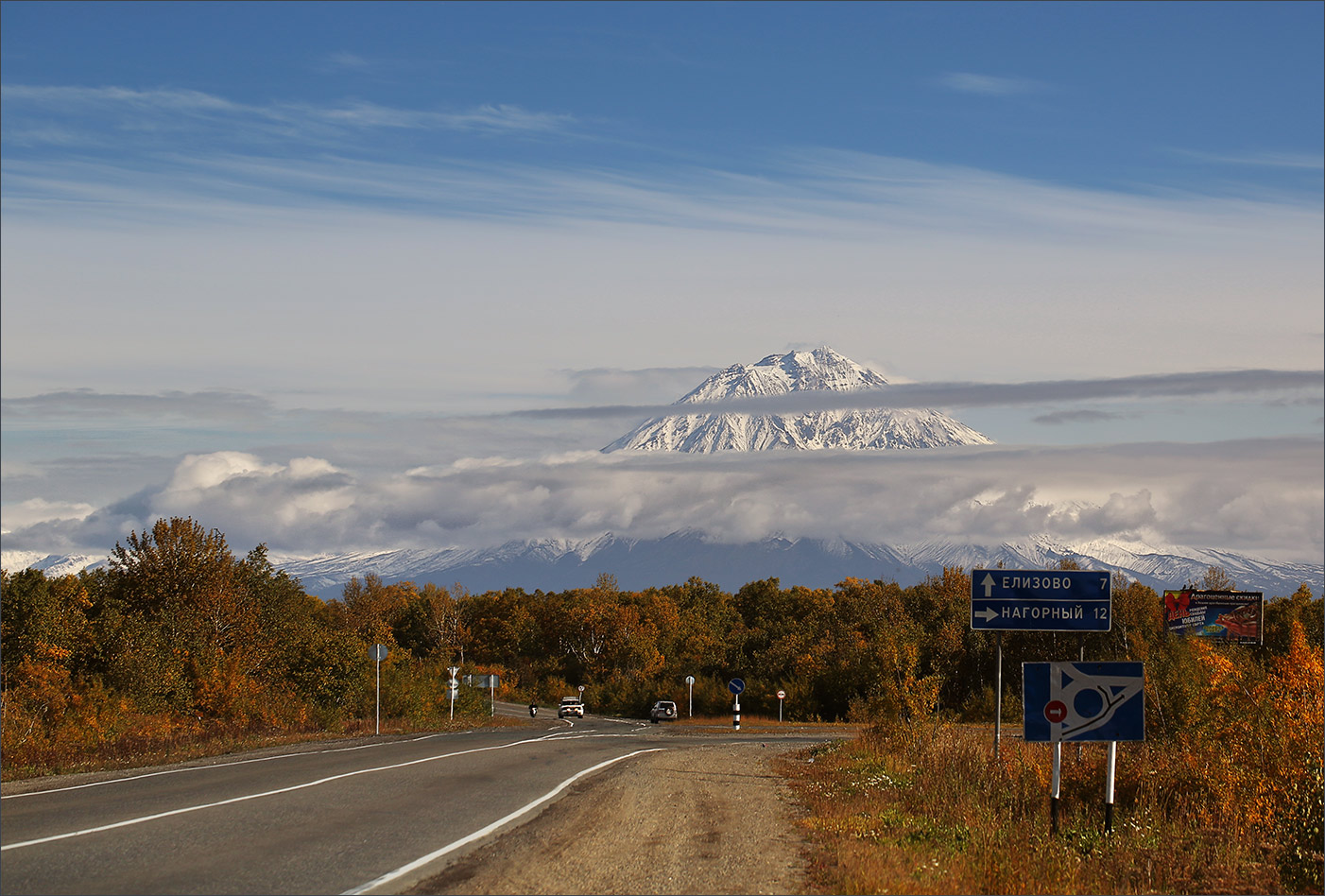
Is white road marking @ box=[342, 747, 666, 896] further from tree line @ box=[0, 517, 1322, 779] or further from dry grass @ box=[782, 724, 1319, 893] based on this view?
tree line @ box=[0, 517, 1322, 779]

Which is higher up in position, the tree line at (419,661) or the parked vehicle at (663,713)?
the tree line at (419,661)


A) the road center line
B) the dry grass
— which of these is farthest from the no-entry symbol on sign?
the road center line

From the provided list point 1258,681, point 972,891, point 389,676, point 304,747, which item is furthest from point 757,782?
point 389,676

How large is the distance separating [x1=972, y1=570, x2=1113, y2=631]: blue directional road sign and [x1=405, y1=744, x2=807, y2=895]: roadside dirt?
14.2 feet

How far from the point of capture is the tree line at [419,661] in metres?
31.5

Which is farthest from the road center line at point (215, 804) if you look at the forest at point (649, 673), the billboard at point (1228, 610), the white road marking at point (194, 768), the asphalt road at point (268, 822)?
the billboard at point (1228, 610)

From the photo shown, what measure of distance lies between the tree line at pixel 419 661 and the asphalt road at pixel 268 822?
771 centimetres

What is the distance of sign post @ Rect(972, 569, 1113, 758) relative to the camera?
59.0 ft

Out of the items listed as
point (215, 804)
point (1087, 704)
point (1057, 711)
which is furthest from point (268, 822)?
point (1087, 704)

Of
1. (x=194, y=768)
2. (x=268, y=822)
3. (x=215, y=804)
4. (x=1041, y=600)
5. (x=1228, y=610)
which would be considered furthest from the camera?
(x=1228, y=610)

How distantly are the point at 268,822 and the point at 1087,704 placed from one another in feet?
31.5

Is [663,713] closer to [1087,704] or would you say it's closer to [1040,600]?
[1040,600]

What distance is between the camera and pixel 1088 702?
13.8 m

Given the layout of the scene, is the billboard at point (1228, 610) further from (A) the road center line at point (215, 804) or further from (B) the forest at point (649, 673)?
(A) the road center line at point (215, 804)
